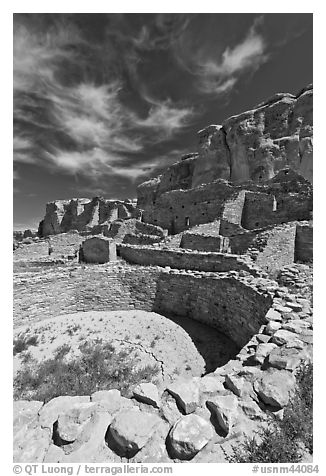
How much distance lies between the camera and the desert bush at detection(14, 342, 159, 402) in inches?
200

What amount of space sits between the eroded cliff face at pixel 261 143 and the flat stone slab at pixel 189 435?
2430cm

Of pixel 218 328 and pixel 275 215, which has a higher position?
pixel 275 215

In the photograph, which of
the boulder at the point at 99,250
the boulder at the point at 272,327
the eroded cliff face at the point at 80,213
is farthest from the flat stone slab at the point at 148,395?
the eroded cliff face at the point at 80,213

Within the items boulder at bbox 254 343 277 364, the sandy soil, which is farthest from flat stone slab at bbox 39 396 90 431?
the sandy soil

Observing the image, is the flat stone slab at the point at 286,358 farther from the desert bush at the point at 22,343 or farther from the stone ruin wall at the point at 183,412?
the desert bush at the point at 22,343

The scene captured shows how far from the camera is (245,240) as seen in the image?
1233 centimetres

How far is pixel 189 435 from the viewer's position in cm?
243

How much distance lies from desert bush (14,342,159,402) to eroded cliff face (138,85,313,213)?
22.7 metres

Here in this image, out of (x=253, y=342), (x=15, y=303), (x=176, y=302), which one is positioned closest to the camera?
(x=253, y=342)

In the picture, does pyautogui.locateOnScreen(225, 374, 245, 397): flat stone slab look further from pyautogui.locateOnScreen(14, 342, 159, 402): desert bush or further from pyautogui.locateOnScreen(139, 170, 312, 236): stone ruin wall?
pyautogui.locateOnScreen(139, 170, 312, 236): stone ruin wall

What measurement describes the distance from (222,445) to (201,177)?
33.5 meters

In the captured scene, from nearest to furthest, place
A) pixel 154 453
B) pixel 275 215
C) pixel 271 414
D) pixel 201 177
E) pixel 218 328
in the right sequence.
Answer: pixel 154 453 < pixel 271 414 < pixel 218 328 < pixel 275 215 < pixel 201 177

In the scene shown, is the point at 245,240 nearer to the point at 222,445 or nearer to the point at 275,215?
the point at 275,215

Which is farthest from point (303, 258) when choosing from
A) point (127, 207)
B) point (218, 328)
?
point (127, 207)
